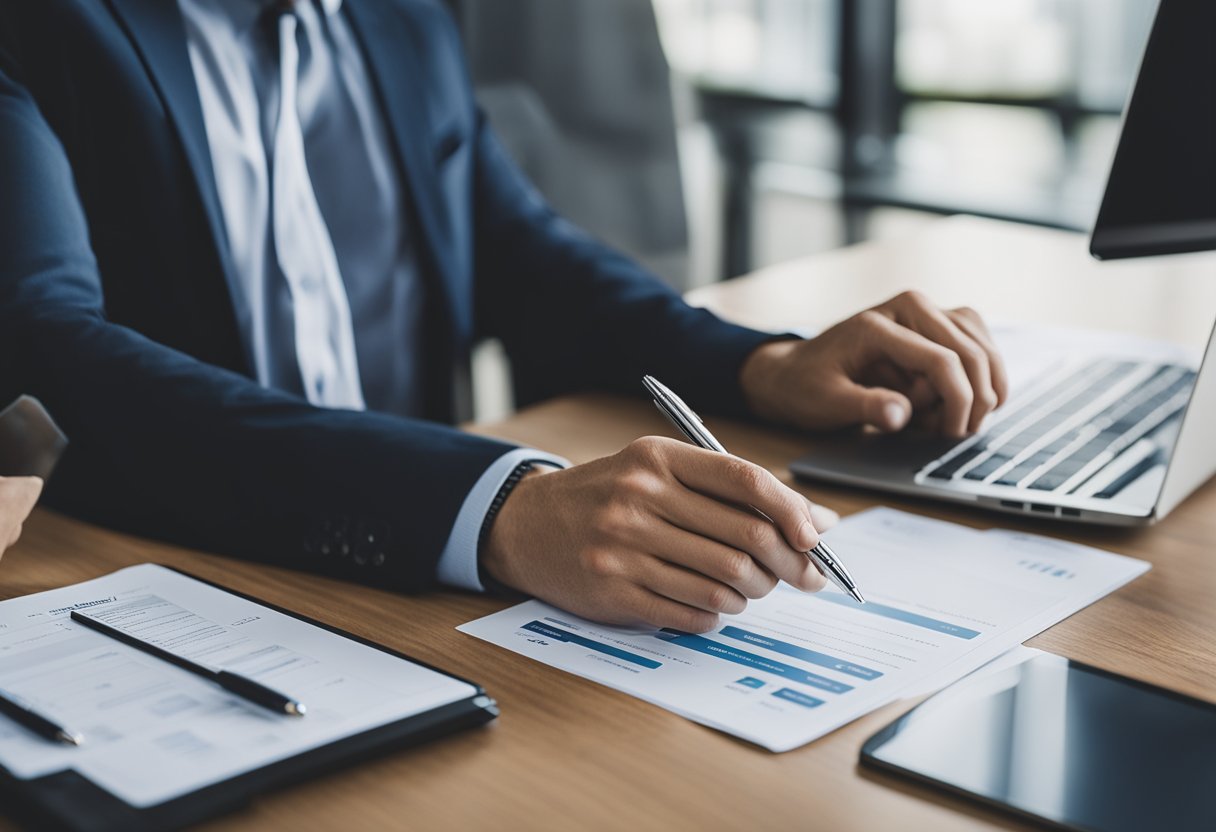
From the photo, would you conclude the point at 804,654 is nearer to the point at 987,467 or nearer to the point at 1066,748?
the point at 1066,748

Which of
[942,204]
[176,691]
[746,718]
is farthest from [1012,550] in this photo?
[942,204]

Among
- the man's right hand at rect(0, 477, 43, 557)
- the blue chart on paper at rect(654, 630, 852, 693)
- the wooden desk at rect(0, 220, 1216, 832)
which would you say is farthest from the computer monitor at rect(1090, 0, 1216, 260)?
the man's right hand at rect(0, 477, 43, 557)

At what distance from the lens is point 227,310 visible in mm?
1325

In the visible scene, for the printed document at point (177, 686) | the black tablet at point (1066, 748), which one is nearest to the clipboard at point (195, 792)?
the printed document at point (177, 686)

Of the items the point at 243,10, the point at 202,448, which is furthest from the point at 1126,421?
the point at 243,10

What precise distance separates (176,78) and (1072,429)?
887mm

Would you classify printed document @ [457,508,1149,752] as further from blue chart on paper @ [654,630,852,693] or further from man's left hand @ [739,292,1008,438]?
man's left hand @ [739,292,1008,438]

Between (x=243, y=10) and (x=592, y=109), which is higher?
(x=243, y=10)

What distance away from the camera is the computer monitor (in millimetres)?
1094

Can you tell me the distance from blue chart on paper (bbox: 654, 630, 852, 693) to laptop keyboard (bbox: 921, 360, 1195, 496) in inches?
13.1

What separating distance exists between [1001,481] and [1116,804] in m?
0.45

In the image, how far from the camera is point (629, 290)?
1.45m

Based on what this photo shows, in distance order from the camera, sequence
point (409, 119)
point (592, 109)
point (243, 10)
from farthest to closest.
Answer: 1. point (592, 109)
2. point (409, 119)
3. point (243, 10)

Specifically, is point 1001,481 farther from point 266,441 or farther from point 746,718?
point 266,441
